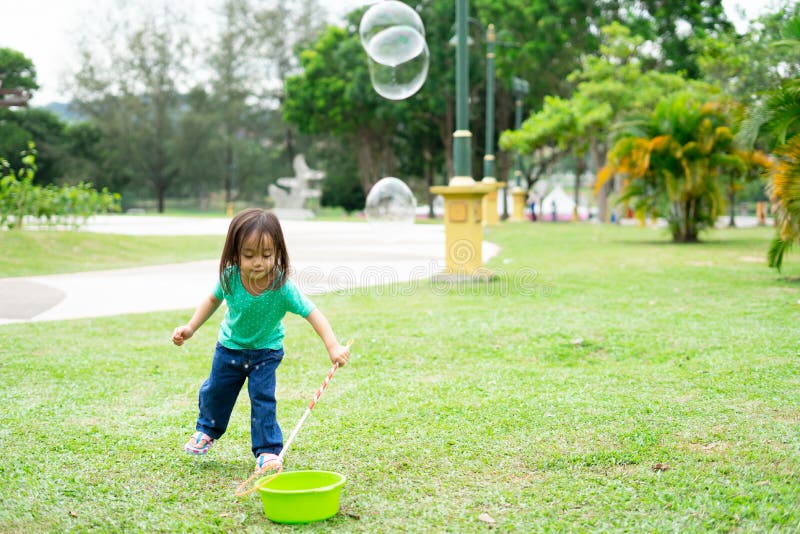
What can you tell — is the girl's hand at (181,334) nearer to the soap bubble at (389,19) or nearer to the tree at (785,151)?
the soap bubble at (389,19)

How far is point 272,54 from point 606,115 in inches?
1462

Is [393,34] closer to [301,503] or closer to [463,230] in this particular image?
[463,230]

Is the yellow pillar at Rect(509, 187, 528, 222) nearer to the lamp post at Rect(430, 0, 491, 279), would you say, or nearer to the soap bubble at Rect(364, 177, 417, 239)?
the soap bubble at Rect(364, 177, 417, 239)

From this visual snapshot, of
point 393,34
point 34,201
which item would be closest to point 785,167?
point 393,34

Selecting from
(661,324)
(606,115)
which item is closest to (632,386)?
(661,324)

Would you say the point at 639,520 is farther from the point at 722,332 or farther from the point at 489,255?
the point at 489,255

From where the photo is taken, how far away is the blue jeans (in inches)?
146

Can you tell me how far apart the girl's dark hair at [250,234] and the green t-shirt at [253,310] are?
0.04 meters

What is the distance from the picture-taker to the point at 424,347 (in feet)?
21.3

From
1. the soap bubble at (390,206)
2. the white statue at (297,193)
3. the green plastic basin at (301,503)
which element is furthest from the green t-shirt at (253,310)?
the white statue at (297,193)

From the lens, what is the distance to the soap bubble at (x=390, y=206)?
40.7ft

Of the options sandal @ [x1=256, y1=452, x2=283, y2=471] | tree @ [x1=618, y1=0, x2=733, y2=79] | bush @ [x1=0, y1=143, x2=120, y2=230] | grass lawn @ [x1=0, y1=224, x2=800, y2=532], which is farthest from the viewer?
tree @ [x1=618, y1=0, x2=733, y2=79]

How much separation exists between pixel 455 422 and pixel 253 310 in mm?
1284

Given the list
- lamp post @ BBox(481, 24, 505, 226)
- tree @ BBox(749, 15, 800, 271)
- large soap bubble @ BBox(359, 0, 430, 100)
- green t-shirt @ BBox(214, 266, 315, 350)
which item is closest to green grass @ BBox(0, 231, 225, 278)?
large soap bubble @ BBox(359, 0, 430, 100)
